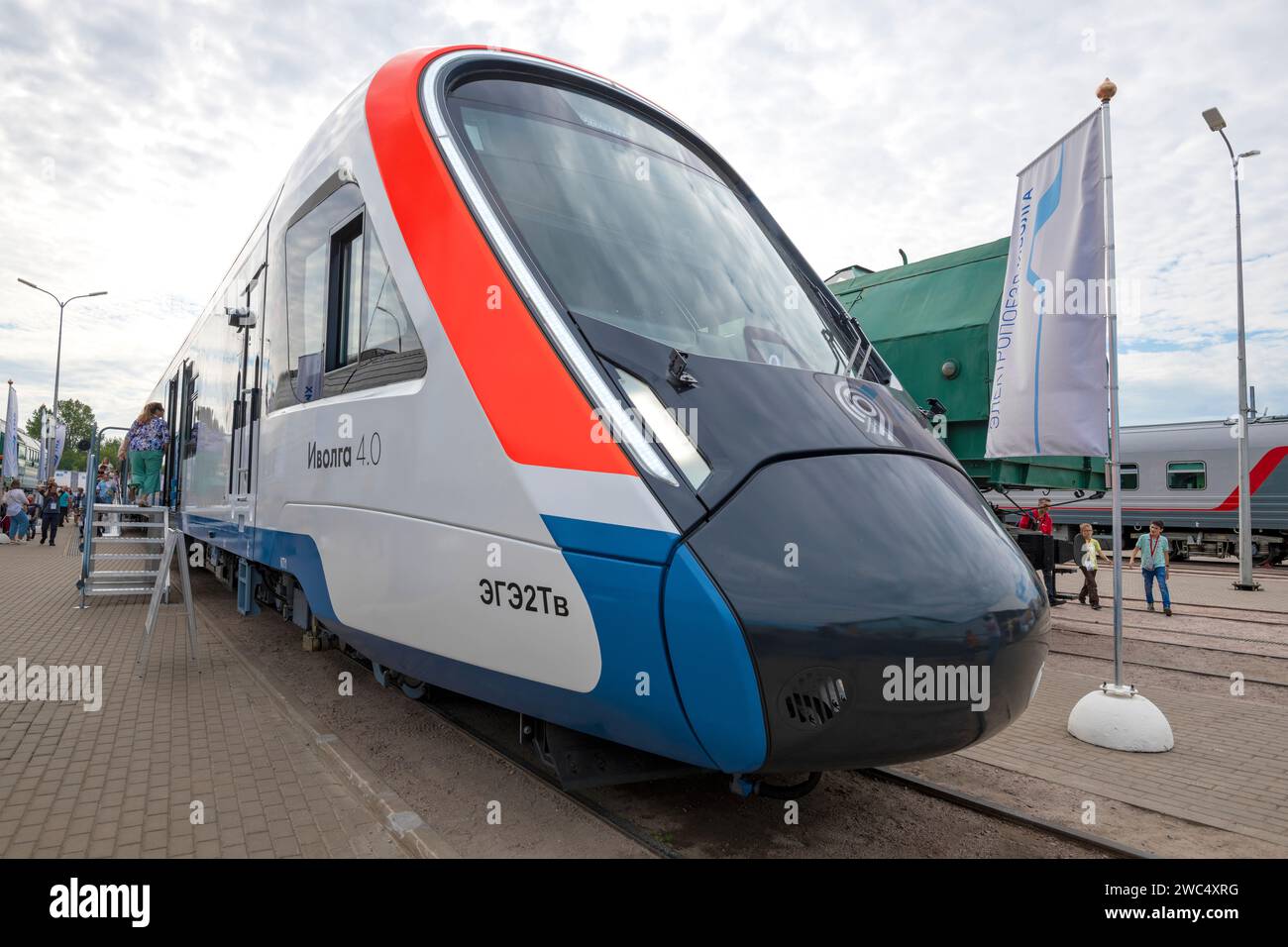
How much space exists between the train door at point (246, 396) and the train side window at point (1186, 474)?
22.1 metres

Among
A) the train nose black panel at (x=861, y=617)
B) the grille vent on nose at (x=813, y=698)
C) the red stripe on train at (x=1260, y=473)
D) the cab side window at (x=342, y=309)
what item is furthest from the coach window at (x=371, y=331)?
the red stripe on train at (x=1260, y=473)

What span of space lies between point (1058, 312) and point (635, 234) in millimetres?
4357

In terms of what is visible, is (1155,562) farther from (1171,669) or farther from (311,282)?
(311,282)

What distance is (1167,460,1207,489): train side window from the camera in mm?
20391

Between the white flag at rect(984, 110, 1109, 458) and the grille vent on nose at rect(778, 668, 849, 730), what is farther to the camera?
the white flag at rect(984, 110, 1109, 458)

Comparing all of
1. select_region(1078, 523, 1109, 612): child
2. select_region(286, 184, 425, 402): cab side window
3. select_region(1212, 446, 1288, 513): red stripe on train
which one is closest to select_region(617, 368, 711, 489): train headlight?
select_region(286, 184, 425, 402): cab side window

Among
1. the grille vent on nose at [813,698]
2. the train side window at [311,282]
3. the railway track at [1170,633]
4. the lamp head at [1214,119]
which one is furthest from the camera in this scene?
the lamp head at [1214,119]

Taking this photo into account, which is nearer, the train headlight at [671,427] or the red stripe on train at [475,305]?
the train headlight at [671,427]

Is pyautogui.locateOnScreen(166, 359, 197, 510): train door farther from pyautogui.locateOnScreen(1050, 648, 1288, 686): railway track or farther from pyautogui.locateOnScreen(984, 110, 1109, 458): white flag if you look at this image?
pyautogui.locateOnScreen(1050, 648, 1288, 686): railway track

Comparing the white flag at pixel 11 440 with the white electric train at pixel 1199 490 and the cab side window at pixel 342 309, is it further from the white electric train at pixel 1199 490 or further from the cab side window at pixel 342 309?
the white electric train at pixel 1199 490

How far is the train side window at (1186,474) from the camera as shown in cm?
2039

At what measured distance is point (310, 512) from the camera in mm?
4320

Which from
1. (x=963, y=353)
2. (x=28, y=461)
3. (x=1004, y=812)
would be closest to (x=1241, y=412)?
(x=963, y=353)

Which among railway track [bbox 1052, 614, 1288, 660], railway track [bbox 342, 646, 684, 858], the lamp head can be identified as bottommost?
railway track [bbox 1052, 614, 1288, 660]
